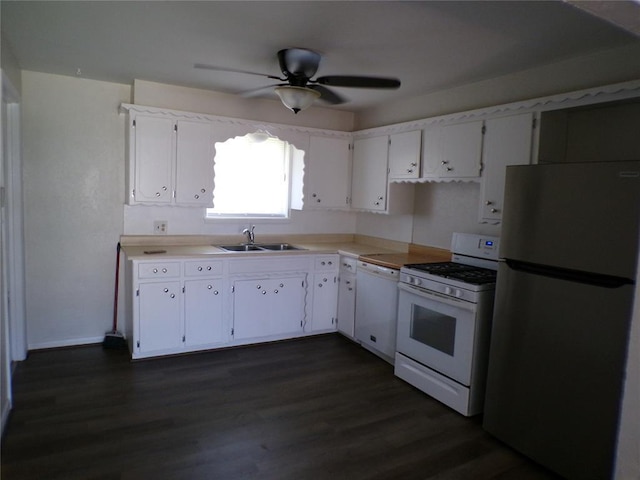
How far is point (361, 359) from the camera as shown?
12.4 feet

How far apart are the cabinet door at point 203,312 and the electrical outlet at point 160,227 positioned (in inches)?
29.0

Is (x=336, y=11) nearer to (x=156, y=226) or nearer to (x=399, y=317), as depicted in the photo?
(x=399, y=317)

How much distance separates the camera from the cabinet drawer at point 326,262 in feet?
13.7

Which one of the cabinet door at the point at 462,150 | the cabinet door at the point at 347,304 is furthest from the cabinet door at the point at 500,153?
the cabinet door at the point at 347,304

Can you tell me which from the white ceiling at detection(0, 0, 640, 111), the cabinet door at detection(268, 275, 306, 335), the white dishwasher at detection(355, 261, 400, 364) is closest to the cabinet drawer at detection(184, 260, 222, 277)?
the cabinet door at detection(268, 275, 306, 335)

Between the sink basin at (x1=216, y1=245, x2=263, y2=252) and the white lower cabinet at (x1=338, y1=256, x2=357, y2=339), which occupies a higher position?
the sink basin at (x1=216, y1=245, x2=263, y2=252)

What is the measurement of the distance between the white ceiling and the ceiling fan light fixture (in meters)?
0.28

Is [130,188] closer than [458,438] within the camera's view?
No

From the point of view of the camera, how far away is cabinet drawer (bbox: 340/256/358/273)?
4.08 m

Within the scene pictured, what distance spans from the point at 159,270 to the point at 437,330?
2.27 m

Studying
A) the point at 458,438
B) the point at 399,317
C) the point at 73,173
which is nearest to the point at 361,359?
the point at 399,317

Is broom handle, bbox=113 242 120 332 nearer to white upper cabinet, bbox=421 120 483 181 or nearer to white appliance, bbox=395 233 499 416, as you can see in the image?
white appliance, bbox=395 233 499 416

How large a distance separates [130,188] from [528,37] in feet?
10.6

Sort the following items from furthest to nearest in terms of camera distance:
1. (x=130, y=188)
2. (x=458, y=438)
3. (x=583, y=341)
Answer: (x=130, y=188) < (x=458, y=438) < (x=583, y=341)
